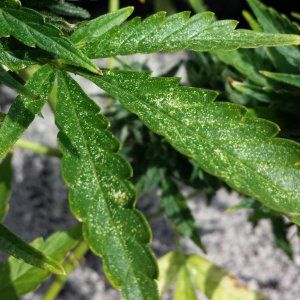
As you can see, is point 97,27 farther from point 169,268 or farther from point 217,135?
point 169,268

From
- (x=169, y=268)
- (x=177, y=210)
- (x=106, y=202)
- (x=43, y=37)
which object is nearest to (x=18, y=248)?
(x=106, y=202)

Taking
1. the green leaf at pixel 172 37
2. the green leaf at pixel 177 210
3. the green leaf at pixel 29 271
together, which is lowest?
the green leaf at pixel 177 210

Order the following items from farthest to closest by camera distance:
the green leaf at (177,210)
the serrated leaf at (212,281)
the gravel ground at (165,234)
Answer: the gravel ground at (165,234), the serrated leaf at (212,281), the green leaf at (177,210)

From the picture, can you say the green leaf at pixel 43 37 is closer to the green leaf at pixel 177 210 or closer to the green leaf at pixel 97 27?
the green leaf at pixel 97 27

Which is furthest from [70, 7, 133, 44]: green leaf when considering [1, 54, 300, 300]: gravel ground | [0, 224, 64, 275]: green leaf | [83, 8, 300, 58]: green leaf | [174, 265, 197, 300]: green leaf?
[1, 54, 300, 300]: gravel ground

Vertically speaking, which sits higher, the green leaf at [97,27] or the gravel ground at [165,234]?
the green leaf at [97,27]

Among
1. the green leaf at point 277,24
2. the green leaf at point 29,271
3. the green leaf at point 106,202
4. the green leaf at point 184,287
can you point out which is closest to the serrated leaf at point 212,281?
the green leaf at point 184,287

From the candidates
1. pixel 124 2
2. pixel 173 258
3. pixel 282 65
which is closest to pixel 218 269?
pixel 173 258

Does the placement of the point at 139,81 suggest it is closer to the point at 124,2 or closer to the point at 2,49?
the point at 2,49
